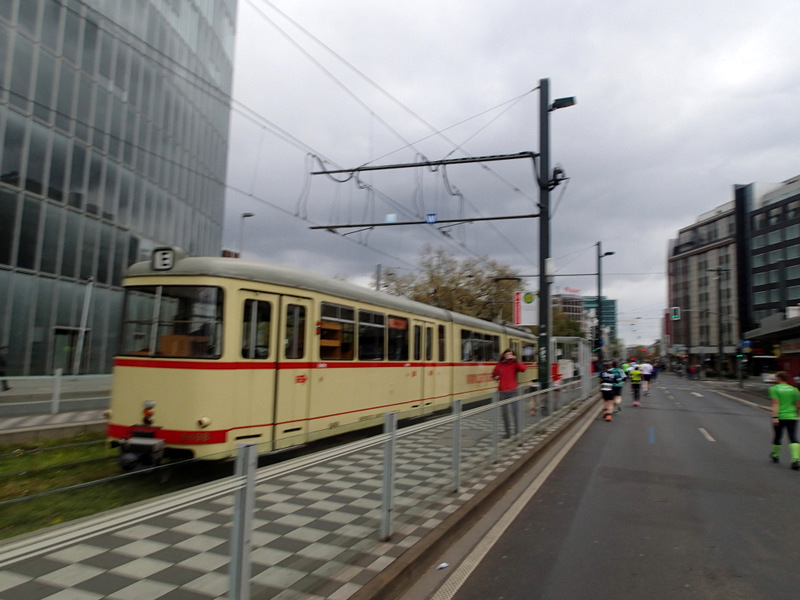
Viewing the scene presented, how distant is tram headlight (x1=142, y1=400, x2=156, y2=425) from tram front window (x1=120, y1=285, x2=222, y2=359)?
2.15 feet

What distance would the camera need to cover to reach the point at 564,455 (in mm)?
10484

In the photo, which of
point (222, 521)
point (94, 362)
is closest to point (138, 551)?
point (222, 521)

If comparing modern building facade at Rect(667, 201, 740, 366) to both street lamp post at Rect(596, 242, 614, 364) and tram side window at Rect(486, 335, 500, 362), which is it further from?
tram side window at Rect(486, 335, 500, 362)

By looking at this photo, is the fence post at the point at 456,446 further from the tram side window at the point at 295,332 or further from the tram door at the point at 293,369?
the tram side window at the point at 295,332

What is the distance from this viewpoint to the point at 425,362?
14281mm

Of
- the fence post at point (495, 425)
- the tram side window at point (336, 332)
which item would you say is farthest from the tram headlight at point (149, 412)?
the fence post at point (495, 425)

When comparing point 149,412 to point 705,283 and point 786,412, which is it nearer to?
point 786,412

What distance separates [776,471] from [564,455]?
3317mm

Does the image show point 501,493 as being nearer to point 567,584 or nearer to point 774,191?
point 567,584

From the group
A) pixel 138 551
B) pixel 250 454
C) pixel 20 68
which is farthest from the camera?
pixel 20 68

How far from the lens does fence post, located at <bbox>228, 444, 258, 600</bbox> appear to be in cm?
335

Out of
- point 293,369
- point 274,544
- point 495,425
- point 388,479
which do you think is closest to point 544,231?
point 495,425

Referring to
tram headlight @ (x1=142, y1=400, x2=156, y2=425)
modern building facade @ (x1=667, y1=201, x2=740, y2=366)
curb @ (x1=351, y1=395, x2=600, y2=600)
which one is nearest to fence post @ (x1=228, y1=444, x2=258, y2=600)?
curb @ (x1=351, y1=395, x2=600, y2=600)

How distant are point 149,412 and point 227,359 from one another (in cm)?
117
